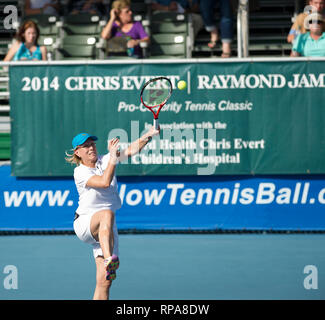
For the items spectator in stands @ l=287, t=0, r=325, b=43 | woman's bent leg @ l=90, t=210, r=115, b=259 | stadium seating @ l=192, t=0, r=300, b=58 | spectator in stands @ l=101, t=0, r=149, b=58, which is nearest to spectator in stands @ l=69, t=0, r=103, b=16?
spectator in stands @ l=101, t=0, r=149, b=58

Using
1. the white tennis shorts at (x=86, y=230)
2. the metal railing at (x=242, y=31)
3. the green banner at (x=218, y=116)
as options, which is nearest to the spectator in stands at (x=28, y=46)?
the green banner at (x=218, y=116)

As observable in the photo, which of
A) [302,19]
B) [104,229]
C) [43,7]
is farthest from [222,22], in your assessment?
[104,229]

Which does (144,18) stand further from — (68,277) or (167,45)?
(68,277)

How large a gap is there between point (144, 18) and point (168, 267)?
281 inches

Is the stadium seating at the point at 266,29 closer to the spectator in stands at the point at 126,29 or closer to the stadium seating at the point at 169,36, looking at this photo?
the stadium seating at the point at 169,36

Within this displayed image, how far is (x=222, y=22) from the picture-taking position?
1238 cm

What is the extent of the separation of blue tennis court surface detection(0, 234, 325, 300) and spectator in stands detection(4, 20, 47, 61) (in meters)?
2.99

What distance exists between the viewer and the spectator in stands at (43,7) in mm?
14172

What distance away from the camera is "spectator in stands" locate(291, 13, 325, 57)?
11.0m

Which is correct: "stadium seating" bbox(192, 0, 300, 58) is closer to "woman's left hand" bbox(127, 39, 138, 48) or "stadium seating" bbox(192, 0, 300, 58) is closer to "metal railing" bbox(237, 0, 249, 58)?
"woman's left hand" bbox(127, 39, 138, 48)

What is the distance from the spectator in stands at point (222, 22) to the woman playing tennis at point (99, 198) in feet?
19.8

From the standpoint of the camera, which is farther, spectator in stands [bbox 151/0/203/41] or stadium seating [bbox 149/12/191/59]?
spectator in stands [bbox 151/0/203/41]
